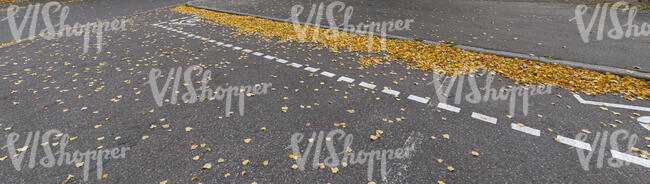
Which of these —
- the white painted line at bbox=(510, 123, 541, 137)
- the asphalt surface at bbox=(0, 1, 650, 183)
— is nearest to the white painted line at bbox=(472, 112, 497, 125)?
the asphalt surface at bbox=(0, 1, 650, 183)

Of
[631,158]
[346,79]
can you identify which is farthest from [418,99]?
[631,158]

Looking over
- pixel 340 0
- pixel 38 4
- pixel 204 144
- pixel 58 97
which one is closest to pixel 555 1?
pixel 340 0

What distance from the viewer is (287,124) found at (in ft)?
15.3

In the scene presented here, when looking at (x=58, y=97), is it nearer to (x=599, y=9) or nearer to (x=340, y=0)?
(x=340, y=0)

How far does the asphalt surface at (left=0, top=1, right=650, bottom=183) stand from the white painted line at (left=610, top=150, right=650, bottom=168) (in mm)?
97

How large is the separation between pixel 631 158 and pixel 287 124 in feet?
15.4

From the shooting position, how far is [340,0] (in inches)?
675

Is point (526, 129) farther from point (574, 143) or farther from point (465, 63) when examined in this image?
point (465, 63)

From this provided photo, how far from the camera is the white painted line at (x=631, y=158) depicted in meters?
3.66

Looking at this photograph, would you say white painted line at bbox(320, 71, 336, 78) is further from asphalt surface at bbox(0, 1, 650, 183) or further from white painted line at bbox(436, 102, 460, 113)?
white painted line at bbox(436, 102, 460, 113)

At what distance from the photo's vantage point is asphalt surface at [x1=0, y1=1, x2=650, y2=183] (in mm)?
3631

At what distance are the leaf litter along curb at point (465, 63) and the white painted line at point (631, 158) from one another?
79.6 inches

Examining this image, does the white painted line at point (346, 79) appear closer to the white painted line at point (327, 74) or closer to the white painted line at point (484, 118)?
the white painted line at point (327, 74)

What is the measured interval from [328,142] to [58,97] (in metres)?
5.49
